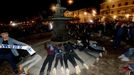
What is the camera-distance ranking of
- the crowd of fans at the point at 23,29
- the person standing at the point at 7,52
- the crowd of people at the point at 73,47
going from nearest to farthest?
the person standing at the point at 7,52 < the crowd of people at the point at 73,47 < the crowd of fans at the point at 23,29

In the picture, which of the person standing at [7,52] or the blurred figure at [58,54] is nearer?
the person standing at [7,52]

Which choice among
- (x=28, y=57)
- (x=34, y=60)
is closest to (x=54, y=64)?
(x=34, y=60)

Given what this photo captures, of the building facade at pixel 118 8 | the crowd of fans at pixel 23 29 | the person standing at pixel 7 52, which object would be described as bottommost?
the crowd of fans at pixel 23 29

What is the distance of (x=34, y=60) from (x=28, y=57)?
30.0 inches

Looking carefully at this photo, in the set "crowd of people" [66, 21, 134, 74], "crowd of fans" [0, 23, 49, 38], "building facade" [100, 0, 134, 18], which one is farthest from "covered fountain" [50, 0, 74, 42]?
"building facade" [100, 0, 134, 18]

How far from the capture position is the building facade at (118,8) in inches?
2047

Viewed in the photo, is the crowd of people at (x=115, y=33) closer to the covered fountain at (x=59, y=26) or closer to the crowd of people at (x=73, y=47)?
the crowd of people at (x=73, y=47)

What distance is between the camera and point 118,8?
58094mm

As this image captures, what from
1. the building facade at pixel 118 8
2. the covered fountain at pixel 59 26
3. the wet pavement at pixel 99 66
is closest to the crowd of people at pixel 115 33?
the wet pavement at pixel 99 66

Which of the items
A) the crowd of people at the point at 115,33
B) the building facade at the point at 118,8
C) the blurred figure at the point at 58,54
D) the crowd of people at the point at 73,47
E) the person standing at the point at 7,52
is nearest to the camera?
the person standing at the point at 7,52

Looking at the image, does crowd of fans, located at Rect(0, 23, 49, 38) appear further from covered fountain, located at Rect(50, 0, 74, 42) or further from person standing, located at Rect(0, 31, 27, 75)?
person standing, located at Rect(0, 31, 27, 75)

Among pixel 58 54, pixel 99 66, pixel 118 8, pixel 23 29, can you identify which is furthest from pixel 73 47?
pixel 118 8

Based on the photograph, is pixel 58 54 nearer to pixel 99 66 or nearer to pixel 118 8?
pixel 99 66

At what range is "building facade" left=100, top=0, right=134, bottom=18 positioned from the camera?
171ft
